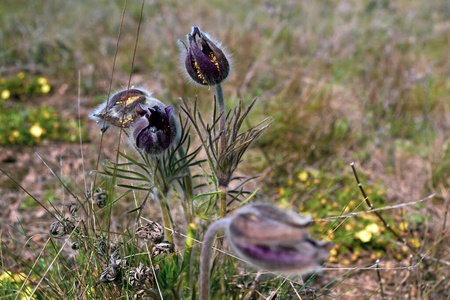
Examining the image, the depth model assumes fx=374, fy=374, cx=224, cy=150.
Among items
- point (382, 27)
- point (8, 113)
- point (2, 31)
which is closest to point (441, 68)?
point (382, 27)

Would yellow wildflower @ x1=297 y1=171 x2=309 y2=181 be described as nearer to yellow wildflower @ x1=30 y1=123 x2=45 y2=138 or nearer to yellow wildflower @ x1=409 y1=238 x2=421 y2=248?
yellow wildflower @ x1=409 y1=238 x2=421 y2=248

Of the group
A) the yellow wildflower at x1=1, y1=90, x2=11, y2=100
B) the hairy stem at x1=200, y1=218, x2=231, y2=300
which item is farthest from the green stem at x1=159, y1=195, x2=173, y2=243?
the yellow wildflower at x1=1, y1=90, x2=11, y2=100

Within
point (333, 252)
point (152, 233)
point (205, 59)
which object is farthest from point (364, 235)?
point (205, 59)

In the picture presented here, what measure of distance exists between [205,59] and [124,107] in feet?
1.03

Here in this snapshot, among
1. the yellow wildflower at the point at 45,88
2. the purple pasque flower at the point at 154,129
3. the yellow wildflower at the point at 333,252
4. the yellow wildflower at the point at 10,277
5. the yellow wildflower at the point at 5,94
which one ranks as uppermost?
the purple pasque flower at the point at 154,129

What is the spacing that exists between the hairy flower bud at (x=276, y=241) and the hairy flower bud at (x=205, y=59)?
0.55 meters

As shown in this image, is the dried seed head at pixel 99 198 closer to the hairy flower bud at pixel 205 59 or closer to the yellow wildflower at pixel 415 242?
the hairy flower bud at pixel 205 59

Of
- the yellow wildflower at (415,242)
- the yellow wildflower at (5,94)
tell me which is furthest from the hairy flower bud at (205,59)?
the yellow wildflower at (5,94)

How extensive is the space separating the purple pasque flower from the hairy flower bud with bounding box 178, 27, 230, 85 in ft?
0.50

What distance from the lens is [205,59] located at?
3.94 ft

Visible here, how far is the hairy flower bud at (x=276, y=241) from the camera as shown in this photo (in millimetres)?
791

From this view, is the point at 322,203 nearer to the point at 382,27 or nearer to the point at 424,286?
the point at 424,286

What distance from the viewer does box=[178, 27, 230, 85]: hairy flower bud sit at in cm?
120

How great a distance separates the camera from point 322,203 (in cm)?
238
